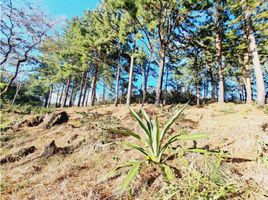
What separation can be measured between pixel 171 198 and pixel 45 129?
6.82m

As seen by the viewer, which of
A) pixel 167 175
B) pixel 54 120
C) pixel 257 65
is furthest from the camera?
pixel 257 65

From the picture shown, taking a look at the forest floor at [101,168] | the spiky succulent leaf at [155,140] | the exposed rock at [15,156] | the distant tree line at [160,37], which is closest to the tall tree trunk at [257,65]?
the distant tree line at [160,37]

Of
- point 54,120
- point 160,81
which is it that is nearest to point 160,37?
point 160,81

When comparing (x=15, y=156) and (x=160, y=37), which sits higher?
(x=160, y=37)

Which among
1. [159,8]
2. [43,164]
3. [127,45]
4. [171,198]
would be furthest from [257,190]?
[127,45]

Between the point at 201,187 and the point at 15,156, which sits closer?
the point at 201,187

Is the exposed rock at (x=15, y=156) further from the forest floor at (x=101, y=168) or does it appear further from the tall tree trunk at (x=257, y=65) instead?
the tall tree trunk at (x=257, y=65)

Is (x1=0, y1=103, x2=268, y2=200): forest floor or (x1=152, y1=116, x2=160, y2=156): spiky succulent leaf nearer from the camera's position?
(x1=0, y1=103, x2=268, y2=200): forest floor

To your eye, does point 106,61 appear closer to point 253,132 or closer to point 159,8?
point 159,8

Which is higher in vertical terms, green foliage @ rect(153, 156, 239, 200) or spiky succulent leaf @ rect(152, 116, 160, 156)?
spiky succulent leaf @ rect(152, 116, 160, 156)

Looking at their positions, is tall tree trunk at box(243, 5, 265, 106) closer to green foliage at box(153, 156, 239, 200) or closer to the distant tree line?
the distant tree line

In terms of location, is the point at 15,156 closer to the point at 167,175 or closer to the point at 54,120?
the point at 54,120

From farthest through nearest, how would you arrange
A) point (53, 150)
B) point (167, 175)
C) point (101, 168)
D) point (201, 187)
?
point (53, 150)
point (101, 168)
point (167, 175)
point (201, 187)

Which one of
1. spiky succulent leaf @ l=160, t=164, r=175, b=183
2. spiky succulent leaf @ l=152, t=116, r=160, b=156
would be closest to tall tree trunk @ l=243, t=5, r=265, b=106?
spiky succulent leaf @ l=152, t=116, r=160, b=156
